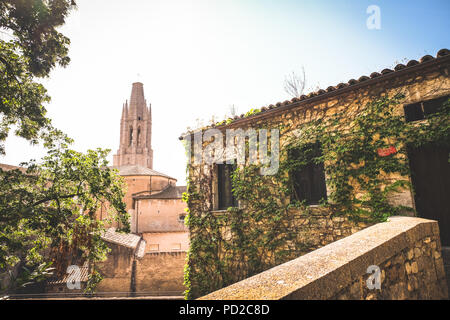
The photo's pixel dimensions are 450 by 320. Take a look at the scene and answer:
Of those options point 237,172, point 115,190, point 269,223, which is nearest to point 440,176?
point 269,223

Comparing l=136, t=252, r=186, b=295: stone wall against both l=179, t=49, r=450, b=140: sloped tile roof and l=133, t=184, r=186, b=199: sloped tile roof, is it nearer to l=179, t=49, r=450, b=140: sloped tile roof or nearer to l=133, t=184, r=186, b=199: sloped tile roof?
l=133, t=184, r=186, b=199: sloped tile roof

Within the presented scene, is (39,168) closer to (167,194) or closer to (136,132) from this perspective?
(167,194)

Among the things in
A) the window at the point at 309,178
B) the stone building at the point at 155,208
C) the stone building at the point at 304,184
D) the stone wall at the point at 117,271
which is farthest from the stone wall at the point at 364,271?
the stone building at the point at 155,208

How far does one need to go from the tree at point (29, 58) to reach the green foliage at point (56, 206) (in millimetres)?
857

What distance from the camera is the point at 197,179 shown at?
26.5 feet

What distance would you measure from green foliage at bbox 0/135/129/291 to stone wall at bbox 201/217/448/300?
637 cm

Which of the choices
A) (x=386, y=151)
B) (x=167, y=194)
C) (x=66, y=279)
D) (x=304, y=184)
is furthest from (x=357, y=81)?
(x=167, y=194)

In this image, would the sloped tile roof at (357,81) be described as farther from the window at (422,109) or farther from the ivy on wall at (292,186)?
the window at (422,109)

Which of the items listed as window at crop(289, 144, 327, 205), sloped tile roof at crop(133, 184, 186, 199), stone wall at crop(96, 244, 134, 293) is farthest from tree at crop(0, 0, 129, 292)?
sloped tile roof at crop(133, 184, 186, 199)

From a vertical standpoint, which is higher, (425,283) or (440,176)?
(440,176)

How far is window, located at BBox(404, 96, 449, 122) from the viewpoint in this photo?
4754mm

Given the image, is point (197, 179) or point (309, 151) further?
point (197, 179)

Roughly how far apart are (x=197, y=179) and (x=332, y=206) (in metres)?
4.20
